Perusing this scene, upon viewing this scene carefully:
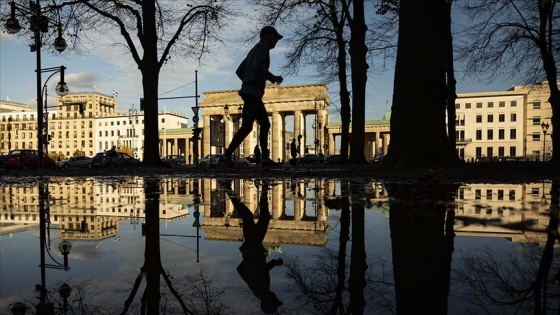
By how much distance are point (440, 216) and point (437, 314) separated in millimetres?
1330

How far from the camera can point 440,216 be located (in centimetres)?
225

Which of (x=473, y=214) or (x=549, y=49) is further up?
(x=549, y=49)

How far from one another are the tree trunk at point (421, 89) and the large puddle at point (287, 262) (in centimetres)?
496

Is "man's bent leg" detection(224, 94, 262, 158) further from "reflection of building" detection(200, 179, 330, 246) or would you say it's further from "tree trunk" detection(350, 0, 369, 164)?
"tree trunk" detection(350, 0, 369, 164)

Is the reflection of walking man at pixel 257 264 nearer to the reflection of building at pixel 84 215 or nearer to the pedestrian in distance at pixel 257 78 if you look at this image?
the reflection of building at pixel 84 215

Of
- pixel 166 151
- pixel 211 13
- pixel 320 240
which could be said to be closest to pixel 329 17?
pixel 211 13

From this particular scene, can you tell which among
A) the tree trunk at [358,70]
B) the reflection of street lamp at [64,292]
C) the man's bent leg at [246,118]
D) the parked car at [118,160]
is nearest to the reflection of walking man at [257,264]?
the reflection of street lamp at [64,292]

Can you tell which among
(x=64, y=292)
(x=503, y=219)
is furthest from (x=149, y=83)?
(x=64, y=292)

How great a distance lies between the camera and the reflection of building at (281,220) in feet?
6.41

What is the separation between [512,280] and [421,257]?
11.6 inches

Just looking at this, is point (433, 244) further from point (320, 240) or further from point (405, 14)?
point (405, 14)

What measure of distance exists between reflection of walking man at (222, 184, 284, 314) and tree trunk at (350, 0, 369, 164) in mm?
17509

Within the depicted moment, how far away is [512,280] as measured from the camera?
122 cm

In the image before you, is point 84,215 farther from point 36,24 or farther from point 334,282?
point 36,24
